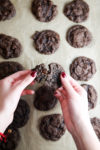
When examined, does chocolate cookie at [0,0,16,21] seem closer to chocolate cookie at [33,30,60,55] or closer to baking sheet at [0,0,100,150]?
baking sheet at [0,0,100,150]

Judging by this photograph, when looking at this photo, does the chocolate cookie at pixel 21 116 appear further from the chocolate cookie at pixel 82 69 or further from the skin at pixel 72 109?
the chocolate cookie at pixel 82 69

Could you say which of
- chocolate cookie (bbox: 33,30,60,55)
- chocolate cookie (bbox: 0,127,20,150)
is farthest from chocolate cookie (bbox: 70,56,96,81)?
chocolate cookie (bbox: 0,127,20,150)

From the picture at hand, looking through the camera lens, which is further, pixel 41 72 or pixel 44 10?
pixel 44 10

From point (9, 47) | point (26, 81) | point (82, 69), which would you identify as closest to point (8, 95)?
point (26, 81)

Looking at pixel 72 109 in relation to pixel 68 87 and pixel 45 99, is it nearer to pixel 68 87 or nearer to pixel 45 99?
pixel 68 87

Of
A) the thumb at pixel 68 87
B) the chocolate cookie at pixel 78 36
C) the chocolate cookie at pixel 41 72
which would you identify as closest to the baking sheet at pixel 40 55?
the chocolate cookie at pixel 78 36
